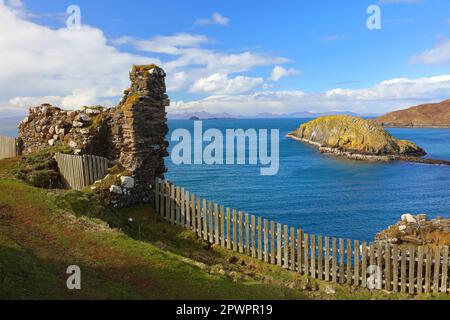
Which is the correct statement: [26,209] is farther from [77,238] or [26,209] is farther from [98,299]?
[98,299]

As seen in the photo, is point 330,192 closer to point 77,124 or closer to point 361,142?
point 77,124

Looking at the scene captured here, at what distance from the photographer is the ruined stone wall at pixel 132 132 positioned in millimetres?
18562

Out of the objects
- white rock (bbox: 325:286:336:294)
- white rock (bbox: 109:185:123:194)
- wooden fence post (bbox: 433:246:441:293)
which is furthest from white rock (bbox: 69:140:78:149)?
wooden fence post (bbox: 433:246:441:293)

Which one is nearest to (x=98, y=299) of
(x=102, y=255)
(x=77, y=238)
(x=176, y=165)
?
(x=102, y=255)

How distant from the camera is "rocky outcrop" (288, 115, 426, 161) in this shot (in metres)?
73.0

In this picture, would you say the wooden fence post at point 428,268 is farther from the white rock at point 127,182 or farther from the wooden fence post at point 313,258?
the white rock at point 127,182

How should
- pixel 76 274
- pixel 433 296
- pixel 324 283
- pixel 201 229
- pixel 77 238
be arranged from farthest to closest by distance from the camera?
pixel 201 229 → pixel 324 283 → pixel 433 296 → pixel 77 238 → pixel 76 274

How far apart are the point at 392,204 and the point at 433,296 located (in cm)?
2227

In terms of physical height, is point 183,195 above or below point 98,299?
above

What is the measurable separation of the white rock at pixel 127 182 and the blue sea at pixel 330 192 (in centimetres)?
1274

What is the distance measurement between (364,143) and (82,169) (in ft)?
227

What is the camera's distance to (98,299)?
8977 millimetres

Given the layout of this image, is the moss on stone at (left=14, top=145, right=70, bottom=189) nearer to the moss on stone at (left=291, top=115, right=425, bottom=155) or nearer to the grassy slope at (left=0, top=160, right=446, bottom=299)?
the grassy slope at (left=0, top=160, right=446, bottom=299)

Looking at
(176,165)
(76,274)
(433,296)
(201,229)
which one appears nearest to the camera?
(76,274)
